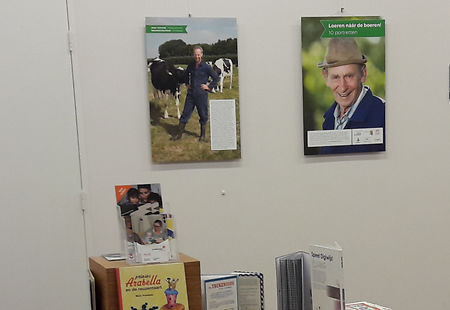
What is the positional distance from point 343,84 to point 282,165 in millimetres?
633

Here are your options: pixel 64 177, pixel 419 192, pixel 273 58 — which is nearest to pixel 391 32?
pixel 273 58

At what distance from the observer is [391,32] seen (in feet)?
12.6

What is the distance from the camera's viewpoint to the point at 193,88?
11.8ft

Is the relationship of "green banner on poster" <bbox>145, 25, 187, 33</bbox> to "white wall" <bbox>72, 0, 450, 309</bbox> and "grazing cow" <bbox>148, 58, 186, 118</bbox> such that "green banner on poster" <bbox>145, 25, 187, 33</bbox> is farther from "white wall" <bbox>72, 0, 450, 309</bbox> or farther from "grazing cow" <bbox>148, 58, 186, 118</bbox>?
"grazing cow" <bbox>148, 58, 186, 118</bbox>

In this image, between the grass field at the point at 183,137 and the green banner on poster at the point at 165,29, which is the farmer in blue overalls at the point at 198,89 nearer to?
the grass field at the point at 183,137

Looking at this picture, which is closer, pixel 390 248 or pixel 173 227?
pixel 173 227

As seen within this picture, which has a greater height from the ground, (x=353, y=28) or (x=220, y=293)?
(x=353, y=28)

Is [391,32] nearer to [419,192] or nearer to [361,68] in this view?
[361,68]

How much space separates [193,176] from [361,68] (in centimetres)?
124

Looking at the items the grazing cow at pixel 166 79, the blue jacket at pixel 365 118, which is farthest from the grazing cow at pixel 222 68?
the blue jacket at pixel 365 118

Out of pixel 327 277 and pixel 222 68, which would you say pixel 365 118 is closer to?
pixel 222 68

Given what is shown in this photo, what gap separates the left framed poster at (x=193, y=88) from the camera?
11.6 ft

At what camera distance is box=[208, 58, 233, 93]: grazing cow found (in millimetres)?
3609

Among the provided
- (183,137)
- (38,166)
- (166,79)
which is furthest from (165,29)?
(38,166)
